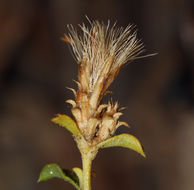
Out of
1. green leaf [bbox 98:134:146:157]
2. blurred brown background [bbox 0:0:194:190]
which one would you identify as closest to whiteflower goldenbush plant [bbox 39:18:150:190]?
green leaf [bbox 98:134:146:157]

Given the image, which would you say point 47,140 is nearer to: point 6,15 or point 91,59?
point 6,15

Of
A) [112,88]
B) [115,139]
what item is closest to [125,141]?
[115,139]

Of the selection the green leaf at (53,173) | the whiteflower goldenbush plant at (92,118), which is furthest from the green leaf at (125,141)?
the green leaf at (53,173)

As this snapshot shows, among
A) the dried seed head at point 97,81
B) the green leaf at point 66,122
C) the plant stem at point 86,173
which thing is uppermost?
the dried seed head at point 97,81

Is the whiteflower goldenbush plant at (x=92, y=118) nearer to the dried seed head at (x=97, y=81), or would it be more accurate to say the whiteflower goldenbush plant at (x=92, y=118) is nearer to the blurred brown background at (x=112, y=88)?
the dried seed head at (x=97, y=81)

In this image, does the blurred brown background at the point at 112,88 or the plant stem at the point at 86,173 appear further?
the blurred brown background at the point at 112,88

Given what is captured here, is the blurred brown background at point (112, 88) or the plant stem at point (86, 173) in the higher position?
the blurred brown background at point (112, 88)
